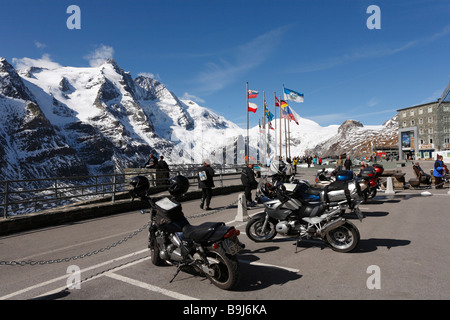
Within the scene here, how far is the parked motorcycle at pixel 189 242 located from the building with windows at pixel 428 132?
88.6 metres

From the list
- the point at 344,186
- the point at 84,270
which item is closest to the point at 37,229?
the point at 84,270

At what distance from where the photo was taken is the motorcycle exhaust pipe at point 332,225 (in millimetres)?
5535

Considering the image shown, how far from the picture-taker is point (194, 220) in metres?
9.14

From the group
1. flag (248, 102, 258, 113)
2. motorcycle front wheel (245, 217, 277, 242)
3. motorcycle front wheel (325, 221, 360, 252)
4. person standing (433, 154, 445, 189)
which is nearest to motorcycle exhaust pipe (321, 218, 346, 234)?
motorcycle front wheel (325, 221, 360, 252)

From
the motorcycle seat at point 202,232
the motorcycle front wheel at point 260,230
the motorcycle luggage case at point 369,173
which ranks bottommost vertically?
the motorcycle front wheel at point 260,230

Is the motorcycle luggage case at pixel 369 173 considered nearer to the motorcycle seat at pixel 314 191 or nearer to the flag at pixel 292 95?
the motorcycle seat at pixel 314 191

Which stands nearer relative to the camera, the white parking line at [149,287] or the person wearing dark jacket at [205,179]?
the white parking line at [149,287]

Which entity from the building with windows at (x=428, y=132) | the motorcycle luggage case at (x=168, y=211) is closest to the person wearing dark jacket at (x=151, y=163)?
the motorcycle luggage case at (x=168, y=211)

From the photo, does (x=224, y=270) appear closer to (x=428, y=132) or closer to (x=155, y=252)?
(x=155, y=252)

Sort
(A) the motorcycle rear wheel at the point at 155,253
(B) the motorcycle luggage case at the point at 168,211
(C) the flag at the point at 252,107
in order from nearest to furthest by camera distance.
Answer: (B) the motorcycle luggage case at the point at 168,211
(A) the motorcycle rear wheel at the point at 155,253
(C) the flag at the point at 252,107

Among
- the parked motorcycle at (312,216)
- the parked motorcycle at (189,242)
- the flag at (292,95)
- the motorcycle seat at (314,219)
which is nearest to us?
the parked motorcycle at (189,242)

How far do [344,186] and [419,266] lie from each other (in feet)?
6.30

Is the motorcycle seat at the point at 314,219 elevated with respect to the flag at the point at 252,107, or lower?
lower
